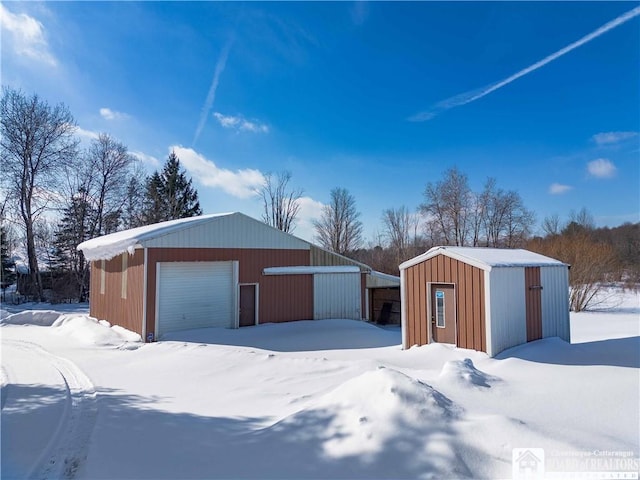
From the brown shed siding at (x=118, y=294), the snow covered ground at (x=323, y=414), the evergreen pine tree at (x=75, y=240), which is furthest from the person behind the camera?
the evergreen pine tree at (x=75, y=240)

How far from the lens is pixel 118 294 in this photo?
48.0 feet

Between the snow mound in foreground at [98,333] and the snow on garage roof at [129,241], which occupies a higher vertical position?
the snow on garage roof at [129,241]

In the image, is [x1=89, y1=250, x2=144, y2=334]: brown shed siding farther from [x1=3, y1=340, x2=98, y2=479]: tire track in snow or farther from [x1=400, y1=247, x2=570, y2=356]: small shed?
[x1=400, y1=247, x2=570, y2=356]: small shed

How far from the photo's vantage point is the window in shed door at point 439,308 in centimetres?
966

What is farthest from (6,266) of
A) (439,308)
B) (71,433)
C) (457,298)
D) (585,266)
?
(585,266)

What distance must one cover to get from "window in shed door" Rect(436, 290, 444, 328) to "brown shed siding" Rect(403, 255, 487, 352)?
A: 264 millimetres

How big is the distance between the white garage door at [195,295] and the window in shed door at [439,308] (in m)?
7.73

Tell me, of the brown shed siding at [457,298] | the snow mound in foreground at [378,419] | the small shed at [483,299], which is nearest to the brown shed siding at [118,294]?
the brown shed siding at [457,298]

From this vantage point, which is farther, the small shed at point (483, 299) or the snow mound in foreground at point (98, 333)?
the snow mound in foreground at point (98, 333)

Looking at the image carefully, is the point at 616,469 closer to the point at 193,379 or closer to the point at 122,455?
the point at 122,455

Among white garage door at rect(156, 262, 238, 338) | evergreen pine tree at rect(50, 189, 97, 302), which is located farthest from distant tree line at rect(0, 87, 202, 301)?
white garage door at rect(156, 262, 238, 338)

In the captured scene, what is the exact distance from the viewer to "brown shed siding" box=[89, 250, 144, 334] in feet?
42.3

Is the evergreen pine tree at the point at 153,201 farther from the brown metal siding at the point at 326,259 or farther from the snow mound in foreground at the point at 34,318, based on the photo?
the brown metal siding at the point at 326,259

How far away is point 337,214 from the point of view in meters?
41.1
